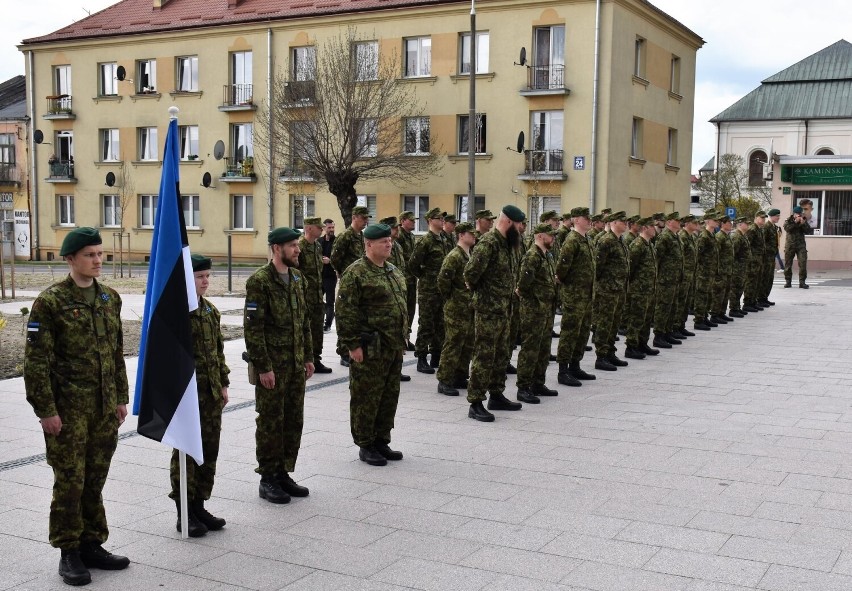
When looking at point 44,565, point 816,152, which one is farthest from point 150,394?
point 816,152

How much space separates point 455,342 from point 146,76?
33745mm

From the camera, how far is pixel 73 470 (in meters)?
5.20

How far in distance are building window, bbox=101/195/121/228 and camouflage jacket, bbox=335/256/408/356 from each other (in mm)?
36379

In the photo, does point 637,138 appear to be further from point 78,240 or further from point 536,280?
point 78,240

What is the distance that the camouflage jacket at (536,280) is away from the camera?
1011cm

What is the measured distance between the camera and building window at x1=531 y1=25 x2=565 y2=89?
1302 inches

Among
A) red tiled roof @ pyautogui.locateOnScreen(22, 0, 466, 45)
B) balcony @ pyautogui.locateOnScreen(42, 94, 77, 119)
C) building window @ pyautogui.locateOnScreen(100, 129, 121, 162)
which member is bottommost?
building window @ pyautogui.locateOnScreen(100, 129, 121, 162)

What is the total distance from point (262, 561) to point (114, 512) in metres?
1.41

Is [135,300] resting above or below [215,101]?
below

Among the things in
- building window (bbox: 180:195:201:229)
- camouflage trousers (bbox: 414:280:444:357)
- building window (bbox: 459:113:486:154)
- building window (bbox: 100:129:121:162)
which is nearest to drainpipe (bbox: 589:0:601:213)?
building window (bbox: 459:113:486:154)

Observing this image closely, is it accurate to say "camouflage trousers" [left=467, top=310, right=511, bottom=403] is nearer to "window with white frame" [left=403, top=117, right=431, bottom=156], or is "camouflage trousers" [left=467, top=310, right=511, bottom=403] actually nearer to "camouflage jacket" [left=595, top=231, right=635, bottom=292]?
"camouflage jacket" [left=595, top=231, right=635, bottom=292]

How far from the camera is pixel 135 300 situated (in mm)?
21250

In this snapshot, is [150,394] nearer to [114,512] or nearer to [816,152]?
[114,512]

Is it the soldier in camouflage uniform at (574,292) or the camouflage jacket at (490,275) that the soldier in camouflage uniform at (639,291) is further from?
the camouflage jacket at (490,275)
